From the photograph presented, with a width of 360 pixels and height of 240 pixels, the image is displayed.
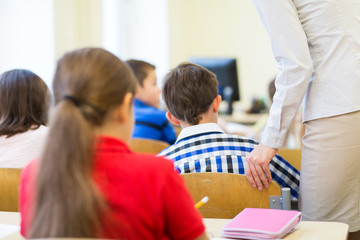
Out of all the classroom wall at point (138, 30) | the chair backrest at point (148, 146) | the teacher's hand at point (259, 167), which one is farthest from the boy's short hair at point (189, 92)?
the classroom wall at point (138, 30)

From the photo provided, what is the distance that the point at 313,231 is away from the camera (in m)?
1.26

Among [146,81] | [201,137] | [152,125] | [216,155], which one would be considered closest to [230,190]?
[216,155]

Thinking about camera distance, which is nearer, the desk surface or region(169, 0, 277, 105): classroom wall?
the desk surface

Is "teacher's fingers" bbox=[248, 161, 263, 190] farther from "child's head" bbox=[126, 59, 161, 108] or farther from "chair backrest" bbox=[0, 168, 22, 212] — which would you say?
"child's head" bbox=[126, 59, 161, 108]

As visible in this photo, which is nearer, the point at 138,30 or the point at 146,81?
the point at 146,81

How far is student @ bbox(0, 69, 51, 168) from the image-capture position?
2.11 m

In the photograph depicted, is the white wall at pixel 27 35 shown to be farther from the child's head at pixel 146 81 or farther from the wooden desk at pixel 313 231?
the wooden desk at pixel 313 231

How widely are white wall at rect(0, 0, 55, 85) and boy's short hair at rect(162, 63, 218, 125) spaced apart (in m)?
2.13

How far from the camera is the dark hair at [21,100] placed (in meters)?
2.18

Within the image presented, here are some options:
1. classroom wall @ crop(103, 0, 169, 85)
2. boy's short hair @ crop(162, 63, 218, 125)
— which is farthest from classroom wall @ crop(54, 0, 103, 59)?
boy's short hair @ crop(162, 63, 218, 125)

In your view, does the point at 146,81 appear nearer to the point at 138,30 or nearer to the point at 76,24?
the point at 76,24

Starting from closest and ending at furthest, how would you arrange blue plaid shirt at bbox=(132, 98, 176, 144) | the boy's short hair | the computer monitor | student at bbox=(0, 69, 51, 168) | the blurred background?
the boy's short hair < student at bbox=(0, 69, 51, 168) < blue plaid shirt at bbox=(132, 98, 176, 144) < the blurred background < the computer monitor

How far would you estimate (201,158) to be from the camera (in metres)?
1.77

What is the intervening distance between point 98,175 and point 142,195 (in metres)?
0.09
